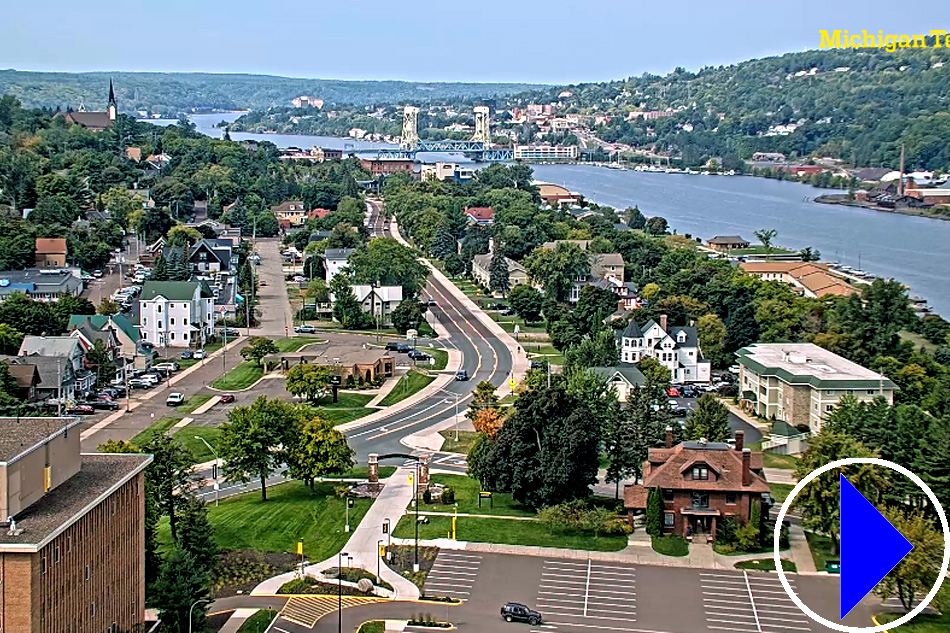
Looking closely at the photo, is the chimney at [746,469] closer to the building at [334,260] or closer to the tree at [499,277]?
the tree at [499,277]

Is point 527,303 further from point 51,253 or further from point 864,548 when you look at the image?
point 864,548

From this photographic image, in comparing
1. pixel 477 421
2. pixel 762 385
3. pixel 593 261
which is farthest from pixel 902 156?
pixel 477 421

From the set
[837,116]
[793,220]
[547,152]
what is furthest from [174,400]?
[547,152]

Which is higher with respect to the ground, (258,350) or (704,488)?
(258,350)

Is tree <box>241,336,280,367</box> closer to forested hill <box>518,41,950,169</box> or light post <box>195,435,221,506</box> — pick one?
light post <box>195,435,221,506</box>

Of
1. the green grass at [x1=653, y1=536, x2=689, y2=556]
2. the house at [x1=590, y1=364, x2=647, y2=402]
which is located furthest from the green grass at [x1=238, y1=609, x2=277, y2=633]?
the house at [x1=590, y1=364, x2=647, y2=402]
